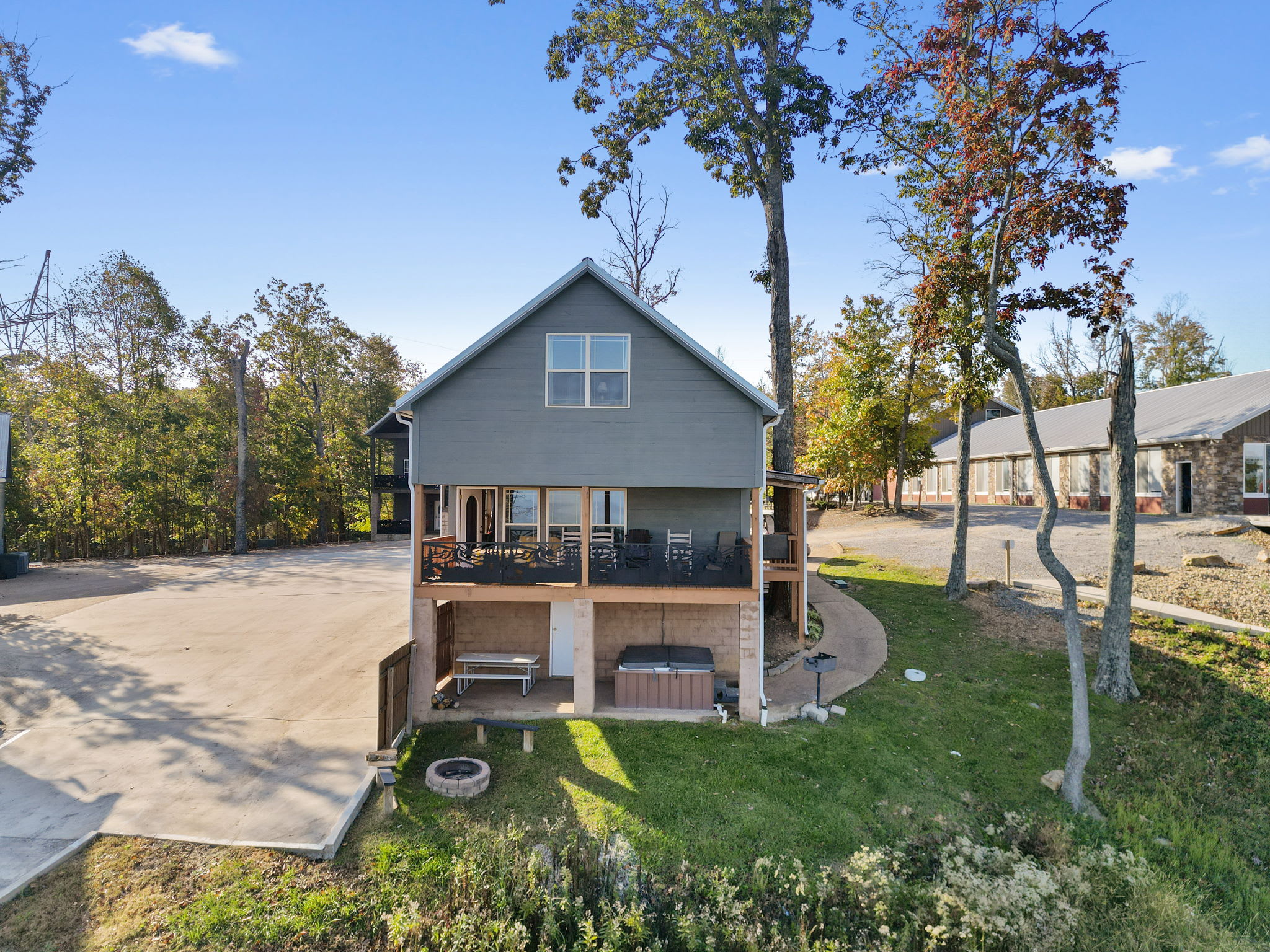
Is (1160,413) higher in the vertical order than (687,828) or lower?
higher

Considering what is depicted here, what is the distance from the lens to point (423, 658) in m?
11.6

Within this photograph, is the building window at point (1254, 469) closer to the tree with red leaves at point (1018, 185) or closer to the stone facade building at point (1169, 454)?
the stone facade building at point (1169, 454)

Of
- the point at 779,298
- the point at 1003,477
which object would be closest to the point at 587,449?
the point at 779,298

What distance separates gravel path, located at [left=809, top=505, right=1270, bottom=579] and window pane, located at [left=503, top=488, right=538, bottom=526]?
14.0 m

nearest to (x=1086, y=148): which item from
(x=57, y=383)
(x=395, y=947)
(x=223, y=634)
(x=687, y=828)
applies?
(x=687, y=828)

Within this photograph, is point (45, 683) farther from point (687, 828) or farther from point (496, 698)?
point (687, 828)

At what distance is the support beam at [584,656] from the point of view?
37.4 ft

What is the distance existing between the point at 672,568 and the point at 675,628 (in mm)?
2237

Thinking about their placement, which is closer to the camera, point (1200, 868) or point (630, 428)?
point (1200, 868)

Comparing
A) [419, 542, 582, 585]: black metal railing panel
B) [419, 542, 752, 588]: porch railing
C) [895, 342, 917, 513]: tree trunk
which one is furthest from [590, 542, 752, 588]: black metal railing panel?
[895, 342, 917, 513]: tree trunk

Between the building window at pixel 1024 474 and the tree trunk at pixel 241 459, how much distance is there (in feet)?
139

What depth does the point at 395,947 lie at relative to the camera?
6508mm

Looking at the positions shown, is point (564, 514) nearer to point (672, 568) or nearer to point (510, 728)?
point (672, 568)

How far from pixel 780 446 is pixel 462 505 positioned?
335 inches
